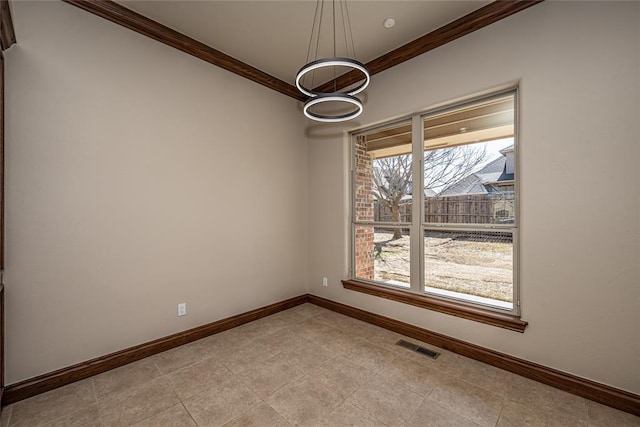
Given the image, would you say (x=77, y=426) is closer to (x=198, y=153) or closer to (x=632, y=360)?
(x=198, y=153)

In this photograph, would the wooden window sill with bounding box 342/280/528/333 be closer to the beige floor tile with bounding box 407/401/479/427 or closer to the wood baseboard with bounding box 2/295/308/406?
the beige floor tile with bounding box 407/401/479/427

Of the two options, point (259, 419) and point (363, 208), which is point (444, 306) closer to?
point (363, 208)

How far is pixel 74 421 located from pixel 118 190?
167cm

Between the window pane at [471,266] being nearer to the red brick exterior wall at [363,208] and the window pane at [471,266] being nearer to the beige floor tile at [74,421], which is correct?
the red brick exterior wall at [363,208]

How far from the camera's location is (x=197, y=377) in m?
2.23

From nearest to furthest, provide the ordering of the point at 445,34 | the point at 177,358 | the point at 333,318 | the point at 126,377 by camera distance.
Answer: the point at 126,377 → the point at 177,358 → the point at 445,34 → the point at 333,318

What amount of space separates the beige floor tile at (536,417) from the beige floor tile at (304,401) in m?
1.10

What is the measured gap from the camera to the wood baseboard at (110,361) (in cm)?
197

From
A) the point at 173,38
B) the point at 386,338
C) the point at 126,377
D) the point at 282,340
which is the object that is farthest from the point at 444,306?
the point at 173,38

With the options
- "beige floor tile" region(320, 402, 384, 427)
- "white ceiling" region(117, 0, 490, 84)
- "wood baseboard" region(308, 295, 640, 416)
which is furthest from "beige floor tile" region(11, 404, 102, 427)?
"white ceiling" region(117, 0, 490, 84)

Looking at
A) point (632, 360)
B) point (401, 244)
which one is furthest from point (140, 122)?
point (632, 360)

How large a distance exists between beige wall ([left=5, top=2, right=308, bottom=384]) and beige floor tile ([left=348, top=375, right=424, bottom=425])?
181cm

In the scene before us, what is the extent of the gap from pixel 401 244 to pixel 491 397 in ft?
5.23

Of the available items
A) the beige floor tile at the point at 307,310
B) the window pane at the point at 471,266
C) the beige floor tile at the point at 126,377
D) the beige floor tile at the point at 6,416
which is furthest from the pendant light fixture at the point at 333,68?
the beige floor tile at the point at 6,416
